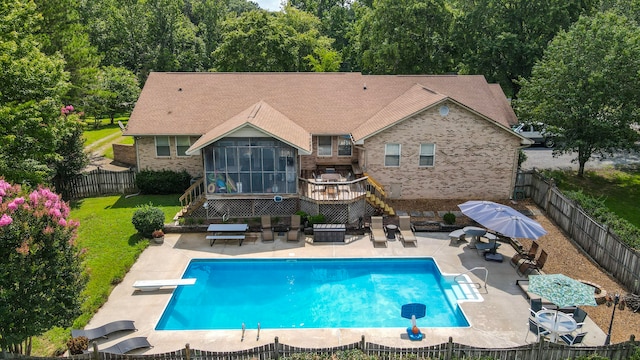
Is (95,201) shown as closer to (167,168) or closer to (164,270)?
(167,168)

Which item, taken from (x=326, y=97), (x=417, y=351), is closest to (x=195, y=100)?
(x=326, y=97)

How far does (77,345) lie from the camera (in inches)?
575

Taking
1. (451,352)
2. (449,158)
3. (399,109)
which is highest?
(399,109)

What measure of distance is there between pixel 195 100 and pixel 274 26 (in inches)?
698

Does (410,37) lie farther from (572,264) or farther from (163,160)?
(572,264)

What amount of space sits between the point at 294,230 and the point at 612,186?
840 inches

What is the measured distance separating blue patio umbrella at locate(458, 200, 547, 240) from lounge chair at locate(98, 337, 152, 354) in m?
13.8

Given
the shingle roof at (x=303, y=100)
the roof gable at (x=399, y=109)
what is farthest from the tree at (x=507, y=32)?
the roof gable at (x=399, y=109)

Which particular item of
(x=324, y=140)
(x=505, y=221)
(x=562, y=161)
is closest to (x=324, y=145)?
(x=324, y=140)

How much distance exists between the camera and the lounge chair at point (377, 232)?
2316 cm

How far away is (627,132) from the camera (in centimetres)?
2856

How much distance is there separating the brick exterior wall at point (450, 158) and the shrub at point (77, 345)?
1707cm

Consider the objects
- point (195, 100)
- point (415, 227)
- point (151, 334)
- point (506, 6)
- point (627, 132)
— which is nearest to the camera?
point (151, 334)

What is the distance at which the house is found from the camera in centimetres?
2492
